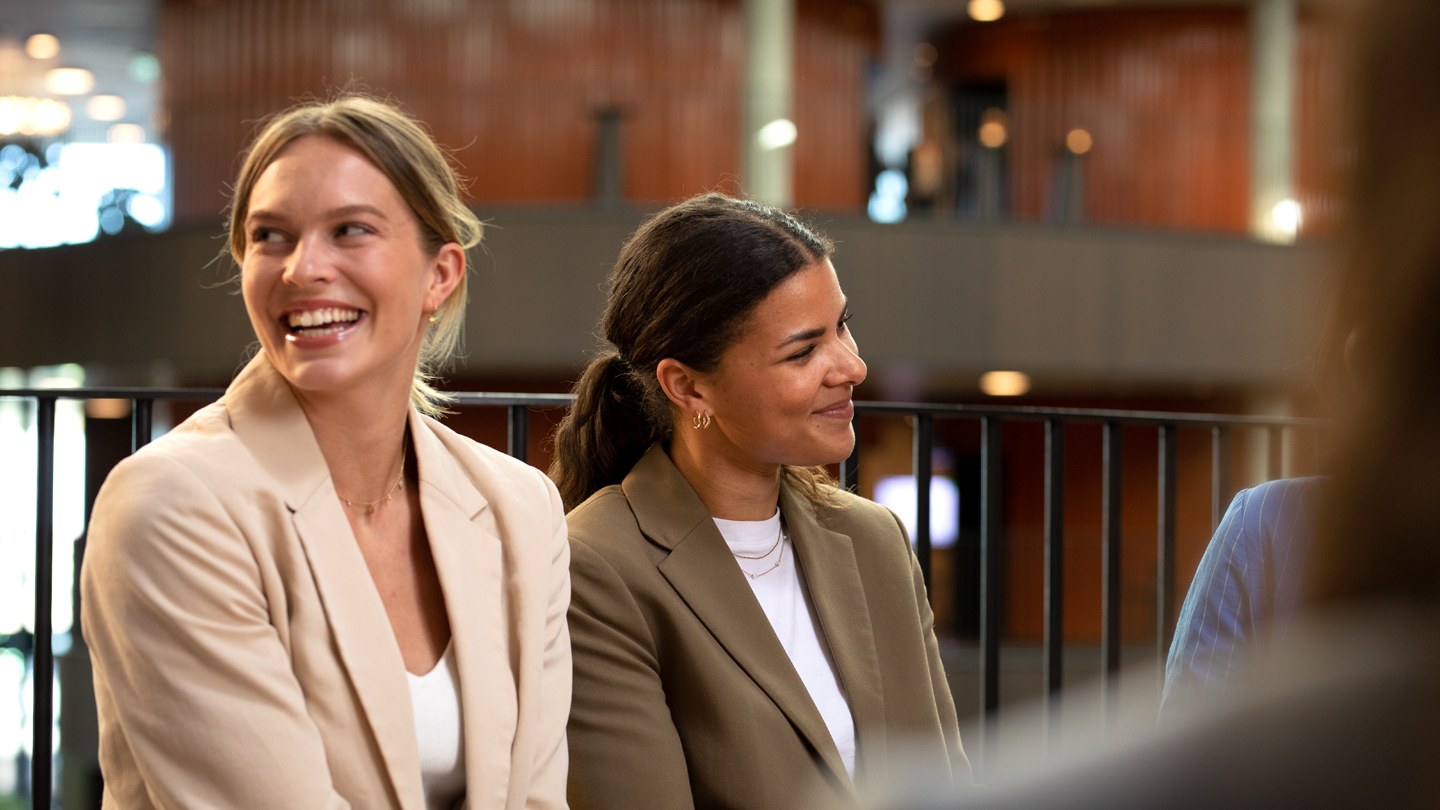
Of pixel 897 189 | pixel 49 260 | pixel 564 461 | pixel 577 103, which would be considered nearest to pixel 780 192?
pixel 897 189

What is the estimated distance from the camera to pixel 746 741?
1.92 m

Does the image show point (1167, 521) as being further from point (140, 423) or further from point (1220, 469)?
point (140, 423)

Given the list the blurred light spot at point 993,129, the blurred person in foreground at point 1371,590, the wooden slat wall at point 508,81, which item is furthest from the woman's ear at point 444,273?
the blurred light spot at point 993,129

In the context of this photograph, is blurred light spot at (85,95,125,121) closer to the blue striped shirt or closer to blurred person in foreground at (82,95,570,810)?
blurred person in foreground at (82,95,570,810)

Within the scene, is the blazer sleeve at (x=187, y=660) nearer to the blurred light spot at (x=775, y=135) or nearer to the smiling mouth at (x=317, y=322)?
the smiling mouth at (x=317, y=322)

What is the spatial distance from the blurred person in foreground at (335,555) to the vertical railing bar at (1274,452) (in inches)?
72.1

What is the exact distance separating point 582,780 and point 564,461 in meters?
0.65

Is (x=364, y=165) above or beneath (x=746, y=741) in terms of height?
above

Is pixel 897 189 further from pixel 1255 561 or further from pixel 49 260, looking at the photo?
pixel 1255 561

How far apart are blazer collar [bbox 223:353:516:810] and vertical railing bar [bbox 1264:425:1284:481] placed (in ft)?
6.08

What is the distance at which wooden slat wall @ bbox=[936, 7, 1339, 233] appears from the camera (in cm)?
1216

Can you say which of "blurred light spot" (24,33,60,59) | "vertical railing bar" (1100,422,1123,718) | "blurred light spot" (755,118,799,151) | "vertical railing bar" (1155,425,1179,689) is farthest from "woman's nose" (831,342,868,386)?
"blurred light spot" (24,33,60,59)

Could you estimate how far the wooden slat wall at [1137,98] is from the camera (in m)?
12.2

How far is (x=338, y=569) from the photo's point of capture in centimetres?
162
